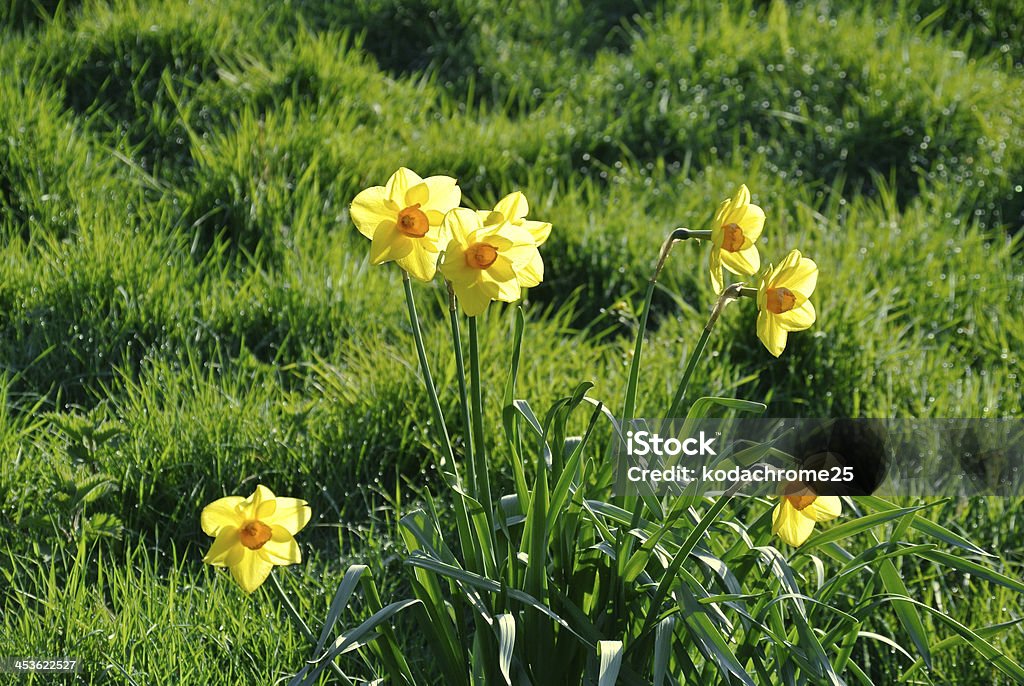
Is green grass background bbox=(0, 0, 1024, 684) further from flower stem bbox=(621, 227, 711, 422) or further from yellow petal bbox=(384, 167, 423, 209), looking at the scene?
yellow petal bbox=(384, 167, 423, 209)

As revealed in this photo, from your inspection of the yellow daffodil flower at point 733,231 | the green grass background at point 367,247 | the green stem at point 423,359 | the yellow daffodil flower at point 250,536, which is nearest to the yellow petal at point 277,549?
the yellow daffodil flower at point 250,536

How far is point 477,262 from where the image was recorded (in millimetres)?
1356

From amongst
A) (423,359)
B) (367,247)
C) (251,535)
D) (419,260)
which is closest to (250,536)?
(251,535)

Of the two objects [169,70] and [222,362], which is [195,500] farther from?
[169,70]

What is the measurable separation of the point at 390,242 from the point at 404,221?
0.04m

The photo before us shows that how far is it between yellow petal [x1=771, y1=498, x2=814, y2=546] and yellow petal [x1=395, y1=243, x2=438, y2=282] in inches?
25.4

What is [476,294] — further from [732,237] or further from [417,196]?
[732,237]

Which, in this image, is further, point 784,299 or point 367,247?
point 367,247

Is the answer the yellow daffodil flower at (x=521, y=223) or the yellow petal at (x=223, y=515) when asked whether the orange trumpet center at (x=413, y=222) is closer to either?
the yellow daffodil flower at (x=521, y=223)

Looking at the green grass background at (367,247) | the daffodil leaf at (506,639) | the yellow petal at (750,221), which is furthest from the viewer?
the green grass background at (367,247)

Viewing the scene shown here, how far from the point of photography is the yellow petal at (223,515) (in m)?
1.40

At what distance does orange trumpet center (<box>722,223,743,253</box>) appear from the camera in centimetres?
144

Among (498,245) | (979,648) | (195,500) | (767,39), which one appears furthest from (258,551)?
(767,39)

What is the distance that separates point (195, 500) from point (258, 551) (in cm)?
87
